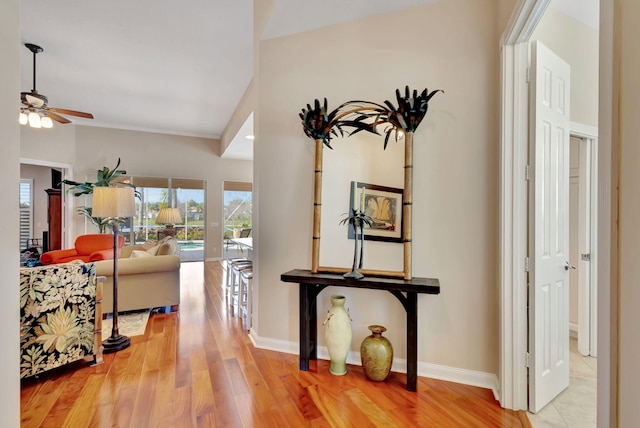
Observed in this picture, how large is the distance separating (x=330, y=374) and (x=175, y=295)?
2584 millimetres

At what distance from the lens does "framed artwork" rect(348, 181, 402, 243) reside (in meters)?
2.52

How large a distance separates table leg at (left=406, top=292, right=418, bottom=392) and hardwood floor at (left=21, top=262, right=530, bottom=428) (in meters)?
0.09

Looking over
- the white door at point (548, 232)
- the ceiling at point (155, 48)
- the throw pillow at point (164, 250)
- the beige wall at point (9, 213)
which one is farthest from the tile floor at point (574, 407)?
the throw pillow at point (164, 250)

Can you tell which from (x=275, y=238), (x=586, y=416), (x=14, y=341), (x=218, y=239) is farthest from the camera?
(x=218, y=239)

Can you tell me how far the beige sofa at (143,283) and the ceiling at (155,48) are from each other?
8.88 feet

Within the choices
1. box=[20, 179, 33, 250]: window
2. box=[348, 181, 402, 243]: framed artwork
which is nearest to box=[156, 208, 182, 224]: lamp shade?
box=[20, 179, 33, 250]: window

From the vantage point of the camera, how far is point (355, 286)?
92.5 inches

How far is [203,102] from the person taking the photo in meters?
5.90

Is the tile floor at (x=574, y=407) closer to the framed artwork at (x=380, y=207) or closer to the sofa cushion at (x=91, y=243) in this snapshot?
the framed artwork at (x=380, y=207)

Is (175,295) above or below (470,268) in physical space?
below

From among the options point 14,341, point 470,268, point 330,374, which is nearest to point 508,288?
point 470,268

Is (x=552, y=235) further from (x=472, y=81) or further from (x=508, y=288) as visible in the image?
(x=472, y=81)

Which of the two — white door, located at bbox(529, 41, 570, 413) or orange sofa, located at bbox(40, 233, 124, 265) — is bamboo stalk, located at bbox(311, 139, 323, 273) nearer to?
white door, located at bbox(529, 41, 570, 413)

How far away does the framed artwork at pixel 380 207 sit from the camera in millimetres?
2516
